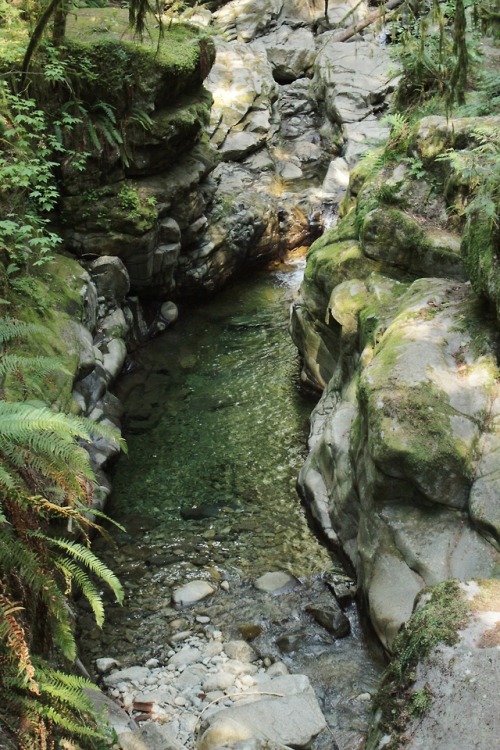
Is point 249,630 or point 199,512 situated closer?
point 249,630

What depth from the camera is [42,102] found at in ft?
31.5

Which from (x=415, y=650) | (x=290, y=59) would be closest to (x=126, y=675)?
(x=415, y=650)

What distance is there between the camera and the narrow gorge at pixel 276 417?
4.82m

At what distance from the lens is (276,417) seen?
9.73 metres

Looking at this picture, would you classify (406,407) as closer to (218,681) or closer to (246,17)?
(218,681)

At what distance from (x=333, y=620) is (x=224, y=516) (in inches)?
83.8

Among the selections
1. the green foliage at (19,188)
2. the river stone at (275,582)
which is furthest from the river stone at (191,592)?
the green foliage at (19,188)

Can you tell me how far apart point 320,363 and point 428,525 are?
477 cm

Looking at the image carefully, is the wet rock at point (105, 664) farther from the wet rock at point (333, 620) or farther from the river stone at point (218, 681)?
the wet rock at point (333, 620)

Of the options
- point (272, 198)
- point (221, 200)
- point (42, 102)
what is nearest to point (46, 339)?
point (42, 102)

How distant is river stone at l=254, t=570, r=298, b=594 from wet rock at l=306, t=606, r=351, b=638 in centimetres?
43

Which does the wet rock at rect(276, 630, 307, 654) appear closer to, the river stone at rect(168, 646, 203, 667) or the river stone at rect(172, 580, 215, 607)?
the river stone at rect(168, 646, 203, 667)

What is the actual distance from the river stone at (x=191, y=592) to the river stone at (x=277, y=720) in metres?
1.53

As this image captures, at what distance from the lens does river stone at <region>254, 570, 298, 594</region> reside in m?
6.49
